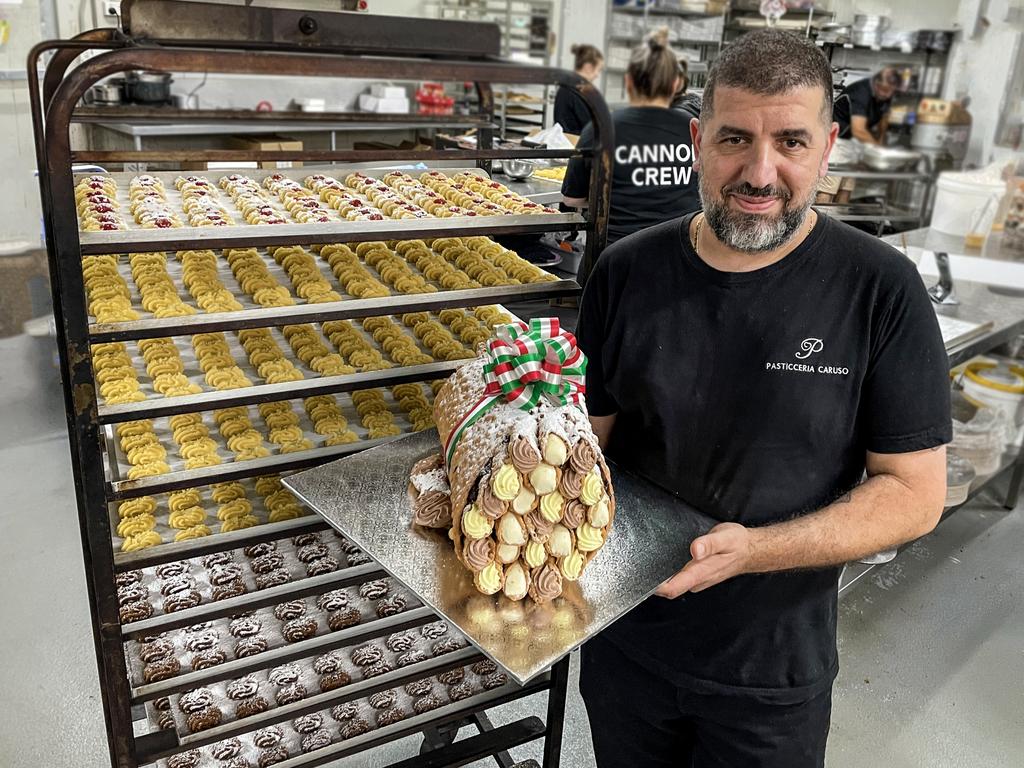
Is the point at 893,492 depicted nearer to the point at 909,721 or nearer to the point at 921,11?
the point at 909,721

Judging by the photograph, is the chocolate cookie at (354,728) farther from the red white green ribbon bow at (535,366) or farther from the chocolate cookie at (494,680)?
the red white green ribbon bow at (535,366)

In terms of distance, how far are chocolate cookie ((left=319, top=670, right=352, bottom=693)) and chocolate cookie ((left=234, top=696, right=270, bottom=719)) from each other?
12cm

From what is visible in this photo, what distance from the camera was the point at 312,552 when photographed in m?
1.87

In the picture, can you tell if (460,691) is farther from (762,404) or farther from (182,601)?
(762,404)

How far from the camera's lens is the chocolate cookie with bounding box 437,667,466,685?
81.6 inches

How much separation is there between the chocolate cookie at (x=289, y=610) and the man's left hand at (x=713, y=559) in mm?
897

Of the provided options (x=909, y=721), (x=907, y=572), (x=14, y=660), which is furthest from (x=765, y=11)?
(x=14, y=660)

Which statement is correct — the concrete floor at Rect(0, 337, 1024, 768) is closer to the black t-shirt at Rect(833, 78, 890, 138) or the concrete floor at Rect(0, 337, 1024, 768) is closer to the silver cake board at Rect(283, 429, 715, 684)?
the silver cake board at Rect(283, 429, 715, 684)

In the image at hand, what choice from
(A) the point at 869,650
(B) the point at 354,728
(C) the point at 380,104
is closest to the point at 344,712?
(B) the point at 354,728

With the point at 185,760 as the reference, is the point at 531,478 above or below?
above

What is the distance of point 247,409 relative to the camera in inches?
73.1

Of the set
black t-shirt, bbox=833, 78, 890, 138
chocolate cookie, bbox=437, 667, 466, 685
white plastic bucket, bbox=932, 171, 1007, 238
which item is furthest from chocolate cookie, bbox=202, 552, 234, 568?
white plastic bucket, bbox=932, 171, 1007, 238

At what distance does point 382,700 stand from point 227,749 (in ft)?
1.15

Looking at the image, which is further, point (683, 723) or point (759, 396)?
point (683, 723)
